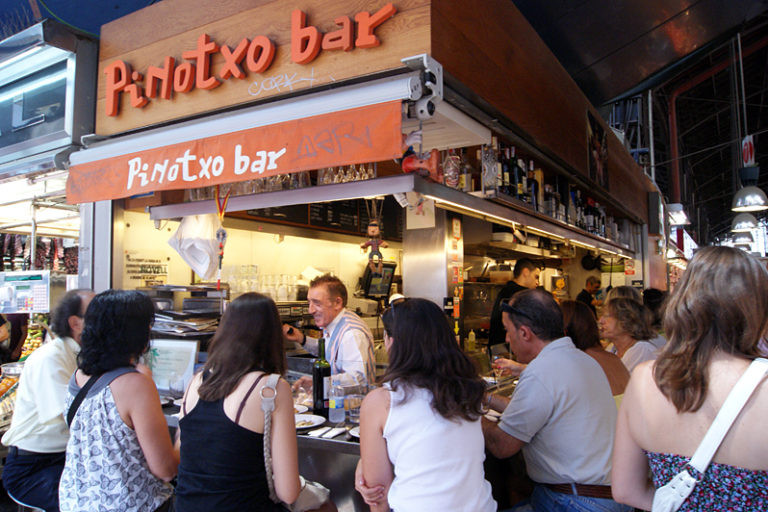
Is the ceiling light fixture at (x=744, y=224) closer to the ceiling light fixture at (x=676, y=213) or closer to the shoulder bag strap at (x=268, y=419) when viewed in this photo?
the ceiling light fixture at (x=676, y=213)

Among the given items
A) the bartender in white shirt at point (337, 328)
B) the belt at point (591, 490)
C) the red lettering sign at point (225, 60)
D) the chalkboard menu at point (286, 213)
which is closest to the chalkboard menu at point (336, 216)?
the chalkboard menu at point (286, 213)

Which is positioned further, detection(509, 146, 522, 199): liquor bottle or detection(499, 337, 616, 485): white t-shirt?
detection(509, 146, 522, 199): liquor bottle

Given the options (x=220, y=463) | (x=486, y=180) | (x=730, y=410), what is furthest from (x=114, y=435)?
(x=486, y=180)

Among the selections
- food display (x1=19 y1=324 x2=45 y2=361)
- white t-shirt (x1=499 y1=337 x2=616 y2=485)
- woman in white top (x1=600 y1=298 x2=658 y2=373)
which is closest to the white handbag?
white t-shirt (x1=499 y1=337 x2=616 y2=485)

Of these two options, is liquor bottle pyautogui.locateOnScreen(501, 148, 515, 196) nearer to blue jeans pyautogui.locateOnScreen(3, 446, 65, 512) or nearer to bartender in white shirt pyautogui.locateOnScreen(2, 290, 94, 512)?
bartender in white shirt pyautogui.locateOnScreen(2, 290, 94, 512)

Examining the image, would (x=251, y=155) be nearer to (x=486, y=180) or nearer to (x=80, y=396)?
(x=80, y=396)

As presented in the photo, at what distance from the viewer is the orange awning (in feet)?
7.78

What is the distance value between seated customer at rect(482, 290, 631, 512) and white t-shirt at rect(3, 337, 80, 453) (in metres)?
2.14

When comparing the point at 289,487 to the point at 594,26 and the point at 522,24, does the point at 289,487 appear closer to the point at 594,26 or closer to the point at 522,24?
the point at 522,24

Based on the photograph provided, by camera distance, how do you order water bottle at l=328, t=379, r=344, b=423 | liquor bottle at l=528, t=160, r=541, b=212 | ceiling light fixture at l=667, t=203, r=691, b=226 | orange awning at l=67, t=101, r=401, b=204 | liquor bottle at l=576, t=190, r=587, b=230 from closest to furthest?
orange awning at l=67, t=101, r=401, b=204, water bottle at l=328, t=379, r=344, b=423, liquor bottle at l=528, t=160, r=541, b=212, liquor bottle at l=576, t=190, r=587, b=230, ceiling light fixture at l=667, t=203, r=691, b=226

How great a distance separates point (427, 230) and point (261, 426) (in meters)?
2.95

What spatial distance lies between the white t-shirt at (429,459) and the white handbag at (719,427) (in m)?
0.66

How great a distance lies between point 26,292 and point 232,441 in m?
3.55

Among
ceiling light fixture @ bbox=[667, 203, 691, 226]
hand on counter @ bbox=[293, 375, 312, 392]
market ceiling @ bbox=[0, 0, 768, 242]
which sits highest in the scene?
market ceiling @ bbox=[0, 0, 768, 242]
